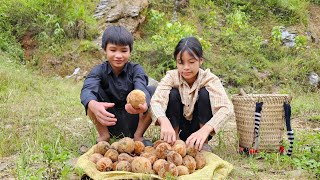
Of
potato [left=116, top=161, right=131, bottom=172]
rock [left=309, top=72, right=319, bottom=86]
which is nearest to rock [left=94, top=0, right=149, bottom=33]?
rock [left=309, top=72, right=319, bottom=86]

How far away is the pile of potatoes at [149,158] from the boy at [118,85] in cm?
46

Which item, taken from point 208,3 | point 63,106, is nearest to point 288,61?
point 208,3

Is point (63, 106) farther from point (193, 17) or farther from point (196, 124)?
point (193, 17)

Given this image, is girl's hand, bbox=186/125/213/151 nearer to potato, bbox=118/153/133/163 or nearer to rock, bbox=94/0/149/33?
potato, bbox=118/153/133/163

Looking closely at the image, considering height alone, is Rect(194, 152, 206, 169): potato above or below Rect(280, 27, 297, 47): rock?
below

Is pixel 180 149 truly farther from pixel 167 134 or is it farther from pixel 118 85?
pixel 118 85

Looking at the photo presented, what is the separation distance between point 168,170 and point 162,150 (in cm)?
21

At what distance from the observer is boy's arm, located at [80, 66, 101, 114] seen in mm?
2889

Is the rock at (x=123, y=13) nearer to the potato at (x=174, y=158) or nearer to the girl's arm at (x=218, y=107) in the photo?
the girl's arm at (x=218, y=107)

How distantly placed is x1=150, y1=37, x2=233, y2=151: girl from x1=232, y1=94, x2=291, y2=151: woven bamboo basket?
0.23 meters

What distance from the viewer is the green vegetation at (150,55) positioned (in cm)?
405

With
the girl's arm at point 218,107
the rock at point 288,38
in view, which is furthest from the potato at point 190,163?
the rock at point 288,38

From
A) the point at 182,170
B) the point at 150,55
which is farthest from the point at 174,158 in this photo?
the point at 150,55

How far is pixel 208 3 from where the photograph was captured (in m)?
10.6
